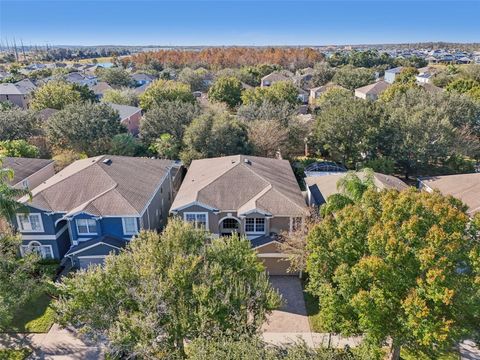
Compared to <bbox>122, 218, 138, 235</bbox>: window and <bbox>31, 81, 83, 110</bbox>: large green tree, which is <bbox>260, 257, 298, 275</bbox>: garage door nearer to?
<bbox>122, 218, 138, 235</bbox>: window

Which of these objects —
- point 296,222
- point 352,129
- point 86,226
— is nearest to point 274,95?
point 352,129

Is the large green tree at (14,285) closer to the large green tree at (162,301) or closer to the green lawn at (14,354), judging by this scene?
the green lawn at (14,354)

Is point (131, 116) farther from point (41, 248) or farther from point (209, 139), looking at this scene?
point (41, 248)

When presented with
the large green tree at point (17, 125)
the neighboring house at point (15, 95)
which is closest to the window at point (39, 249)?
the large green tree at point (17, 125)

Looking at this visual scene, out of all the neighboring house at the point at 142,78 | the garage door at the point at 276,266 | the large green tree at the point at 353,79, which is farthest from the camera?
the neighboring house at the point at 142,78

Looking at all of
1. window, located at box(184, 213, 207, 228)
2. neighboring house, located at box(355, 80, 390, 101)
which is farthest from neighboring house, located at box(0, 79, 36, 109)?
neighboring house, located at box(355, 80, 390, 101)
